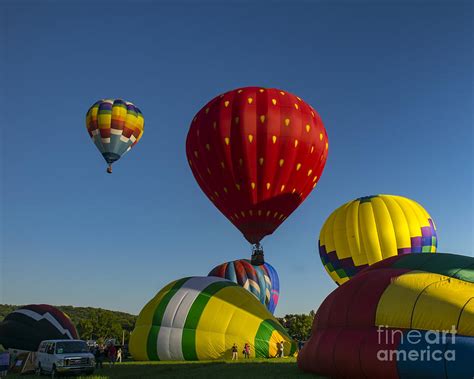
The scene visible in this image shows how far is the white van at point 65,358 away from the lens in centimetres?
1429

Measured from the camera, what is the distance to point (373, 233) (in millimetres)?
27156

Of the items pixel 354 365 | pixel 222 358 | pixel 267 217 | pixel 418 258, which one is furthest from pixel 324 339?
pixel 267 217

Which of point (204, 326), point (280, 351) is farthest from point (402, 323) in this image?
point (204, 326)

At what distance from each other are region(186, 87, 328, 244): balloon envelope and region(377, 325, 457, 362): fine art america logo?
11276 millimetres

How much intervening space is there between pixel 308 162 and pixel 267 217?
2.88 metres

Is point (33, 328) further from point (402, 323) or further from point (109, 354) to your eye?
point (402, 323)

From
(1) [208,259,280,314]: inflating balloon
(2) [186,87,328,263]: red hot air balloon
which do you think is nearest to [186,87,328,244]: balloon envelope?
(2) [186,87,328,263]: red hot air balloon

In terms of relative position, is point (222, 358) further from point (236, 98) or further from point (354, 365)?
point (236, 98)

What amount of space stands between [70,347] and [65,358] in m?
0.62

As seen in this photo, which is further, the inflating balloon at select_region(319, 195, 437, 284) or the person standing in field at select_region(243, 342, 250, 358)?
the inflating balloon at select_region(319, 195, 437, 284)

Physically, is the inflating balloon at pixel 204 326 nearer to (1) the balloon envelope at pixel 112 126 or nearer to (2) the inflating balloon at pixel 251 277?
(1) the balloon envelope at pixel 112 126

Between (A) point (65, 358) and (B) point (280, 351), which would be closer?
(A) point (65, 358)

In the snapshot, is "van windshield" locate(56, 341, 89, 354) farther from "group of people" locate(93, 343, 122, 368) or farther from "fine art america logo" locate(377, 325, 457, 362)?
"fine art america logo" locate(377, 325, 457, 362)

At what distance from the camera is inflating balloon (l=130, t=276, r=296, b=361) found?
18641 mm
